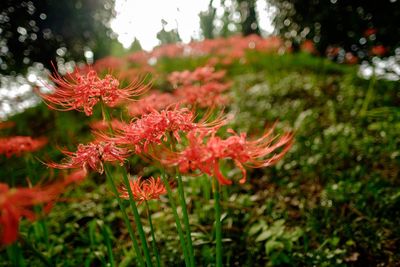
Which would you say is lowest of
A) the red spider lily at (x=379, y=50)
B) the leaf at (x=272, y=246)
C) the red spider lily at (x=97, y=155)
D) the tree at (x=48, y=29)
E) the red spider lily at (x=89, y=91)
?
the leaf at (x=272, y=246)

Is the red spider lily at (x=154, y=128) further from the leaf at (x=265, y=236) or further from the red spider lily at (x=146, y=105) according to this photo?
the leaf at (x=265, y=236)

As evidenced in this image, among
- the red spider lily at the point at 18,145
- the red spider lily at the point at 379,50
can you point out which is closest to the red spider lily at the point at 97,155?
the red spider lily at the point at 18,145

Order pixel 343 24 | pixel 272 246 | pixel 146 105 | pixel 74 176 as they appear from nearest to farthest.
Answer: pixel 74 176 < pixel 146 105 < pixel 272 246 < pixel 343 24

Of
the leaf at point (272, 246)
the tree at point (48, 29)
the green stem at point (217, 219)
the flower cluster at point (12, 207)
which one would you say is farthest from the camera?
the tree at point (48, 29)

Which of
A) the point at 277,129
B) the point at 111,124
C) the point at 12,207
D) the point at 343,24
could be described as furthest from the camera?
the point at 343,24

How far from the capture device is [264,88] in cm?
533

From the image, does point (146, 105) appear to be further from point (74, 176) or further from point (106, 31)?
point (106, 31)

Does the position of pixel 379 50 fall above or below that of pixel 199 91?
above

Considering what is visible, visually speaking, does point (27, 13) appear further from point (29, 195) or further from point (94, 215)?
point (29, 195)

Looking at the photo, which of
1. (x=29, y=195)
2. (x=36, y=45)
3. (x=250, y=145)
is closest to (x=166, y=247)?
(x=250, y=145)

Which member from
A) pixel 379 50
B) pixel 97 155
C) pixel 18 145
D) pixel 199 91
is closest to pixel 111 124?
pixel 97 155

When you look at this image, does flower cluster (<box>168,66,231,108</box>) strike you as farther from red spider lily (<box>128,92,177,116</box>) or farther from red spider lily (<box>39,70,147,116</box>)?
red spider lily (<box>39,70,147,116</box>)

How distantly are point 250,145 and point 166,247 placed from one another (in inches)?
60.6

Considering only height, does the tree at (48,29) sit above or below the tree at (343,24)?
above
